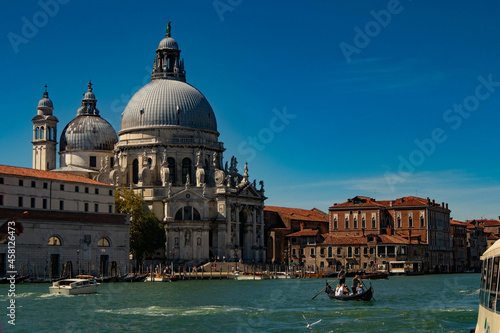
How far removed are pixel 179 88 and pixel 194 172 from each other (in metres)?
9.78

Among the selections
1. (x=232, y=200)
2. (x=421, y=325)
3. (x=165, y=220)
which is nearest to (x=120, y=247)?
(x=165, y=220)

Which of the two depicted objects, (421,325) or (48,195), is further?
(48,195)

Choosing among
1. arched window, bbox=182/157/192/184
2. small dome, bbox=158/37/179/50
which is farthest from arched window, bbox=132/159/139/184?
small dome, bbox=158/37/179/50

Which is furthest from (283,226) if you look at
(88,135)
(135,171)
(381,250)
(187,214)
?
(88,135)

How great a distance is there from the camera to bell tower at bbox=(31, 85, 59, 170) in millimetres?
84625

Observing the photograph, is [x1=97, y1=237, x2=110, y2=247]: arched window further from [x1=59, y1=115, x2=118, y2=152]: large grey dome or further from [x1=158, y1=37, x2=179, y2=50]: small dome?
[x1=158, y1=37, x2=179, y2=50]: small dome

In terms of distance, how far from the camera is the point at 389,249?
3196 inches

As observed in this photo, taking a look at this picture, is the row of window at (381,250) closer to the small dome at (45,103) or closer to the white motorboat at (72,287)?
the small dome at (45,103)

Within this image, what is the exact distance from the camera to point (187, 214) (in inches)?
3095

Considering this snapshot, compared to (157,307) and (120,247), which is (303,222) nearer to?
(120,247)

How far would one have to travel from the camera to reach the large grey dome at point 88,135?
8612 cm

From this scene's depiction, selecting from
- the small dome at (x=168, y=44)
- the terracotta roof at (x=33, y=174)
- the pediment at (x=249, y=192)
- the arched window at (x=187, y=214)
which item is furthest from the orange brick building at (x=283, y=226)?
the terracotta roof at (x=33, y=174)

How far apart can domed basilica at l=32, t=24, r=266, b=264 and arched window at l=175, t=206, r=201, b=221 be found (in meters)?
0.10

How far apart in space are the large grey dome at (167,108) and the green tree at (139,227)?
11893mm
